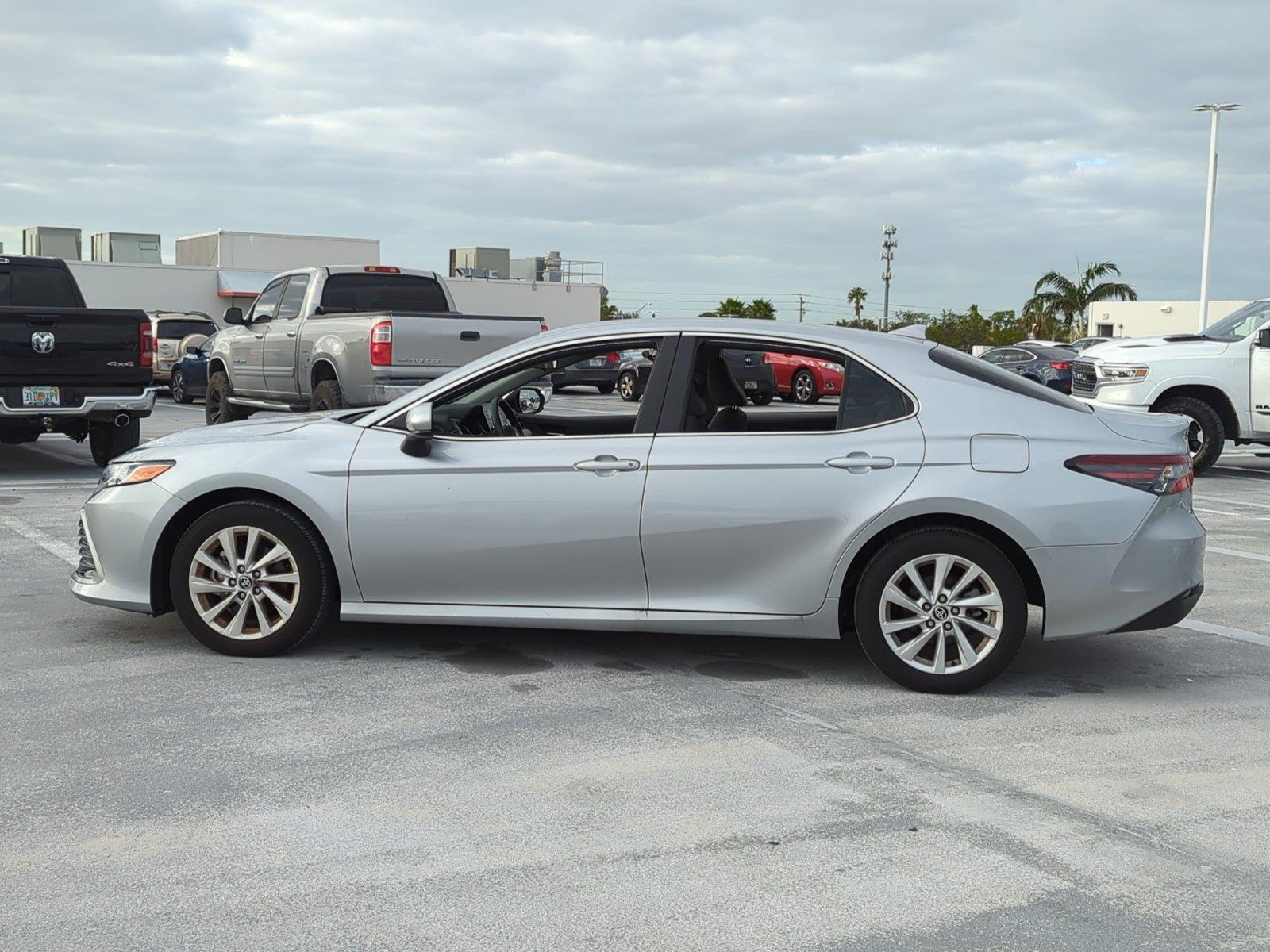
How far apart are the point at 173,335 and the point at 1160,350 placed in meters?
22.7

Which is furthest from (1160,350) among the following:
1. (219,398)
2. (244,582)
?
(244,582)

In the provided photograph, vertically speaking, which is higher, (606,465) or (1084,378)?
(1084,378)

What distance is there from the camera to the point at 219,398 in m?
17.9

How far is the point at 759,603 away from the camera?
5883 mm

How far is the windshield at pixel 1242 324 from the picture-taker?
50.4 ft

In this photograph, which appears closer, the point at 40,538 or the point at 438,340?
the point at 40,538

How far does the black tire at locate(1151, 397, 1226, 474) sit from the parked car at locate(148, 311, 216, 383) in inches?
838

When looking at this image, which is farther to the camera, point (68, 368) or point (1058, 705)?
point (68, 368)

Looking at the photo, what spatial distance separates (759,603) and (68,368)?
9.16 metres

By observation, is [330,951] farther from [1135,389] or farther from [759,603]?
[1135,389]

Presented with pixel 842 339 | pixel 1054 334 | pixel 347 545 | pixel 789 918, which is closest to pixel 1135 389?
pixel 842 339

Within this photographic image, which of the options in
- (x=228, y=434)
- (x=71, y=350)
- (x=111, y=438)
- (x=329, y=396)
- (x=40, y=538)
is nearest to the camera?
(x=228, y=434)

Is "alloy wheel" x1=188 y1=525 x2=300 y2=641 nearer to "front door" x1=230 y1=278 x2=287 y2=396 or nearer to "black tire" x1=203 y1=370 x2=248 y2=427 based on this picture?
"front door" x1=230 y1=278 x2=287 y2=396

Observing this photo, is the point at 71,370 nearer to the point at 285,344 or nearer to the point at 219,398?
the point at 285,344
